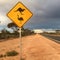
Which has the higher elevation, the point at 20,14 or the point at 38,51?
the point at 20,14

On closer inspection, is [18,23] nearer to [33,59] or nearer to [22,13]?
[22,13]

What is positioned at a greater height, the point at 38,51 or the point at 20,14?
the point at 20,14

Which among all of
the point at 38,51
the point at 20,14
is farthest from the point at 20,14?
the point at 38,51

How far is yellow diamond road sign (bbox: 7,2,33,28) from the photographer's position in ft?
47.4

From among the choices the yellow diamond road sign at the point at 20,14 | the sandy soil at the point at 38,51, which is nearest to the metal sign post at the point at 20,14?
the yellow diamond road sign at the point at 20,14

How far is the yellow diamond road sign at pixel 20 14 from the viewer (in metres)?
14.4

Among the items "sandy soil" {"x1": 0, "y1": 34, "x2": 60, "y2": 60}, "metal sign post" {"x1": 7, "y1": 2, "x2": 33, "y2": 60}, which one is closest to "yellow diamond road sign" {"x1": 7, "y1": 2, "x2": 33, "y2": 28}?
"metal sign post" {"x1": 7, "y1": 2, "x2": 33, "y2": 60}

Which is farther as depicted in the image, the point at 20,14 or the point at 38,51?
the point at 38,51

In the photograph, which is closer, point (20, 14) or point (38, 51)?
point (20, 14)

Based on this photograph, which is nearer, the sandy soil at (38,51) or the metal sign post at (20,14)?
the metal sign post at (20,14)

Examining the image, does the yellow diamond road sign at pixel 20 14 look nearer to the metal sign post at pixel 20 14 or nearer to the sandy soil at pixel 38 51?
the metal sign post at pixel 20 14

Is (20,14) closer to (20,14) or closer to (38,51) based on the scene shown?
(20,14)

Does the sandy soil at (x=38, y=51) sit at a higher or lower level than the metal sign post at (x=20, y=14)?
lower

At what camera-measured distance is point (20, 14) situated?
14516 millimetres
